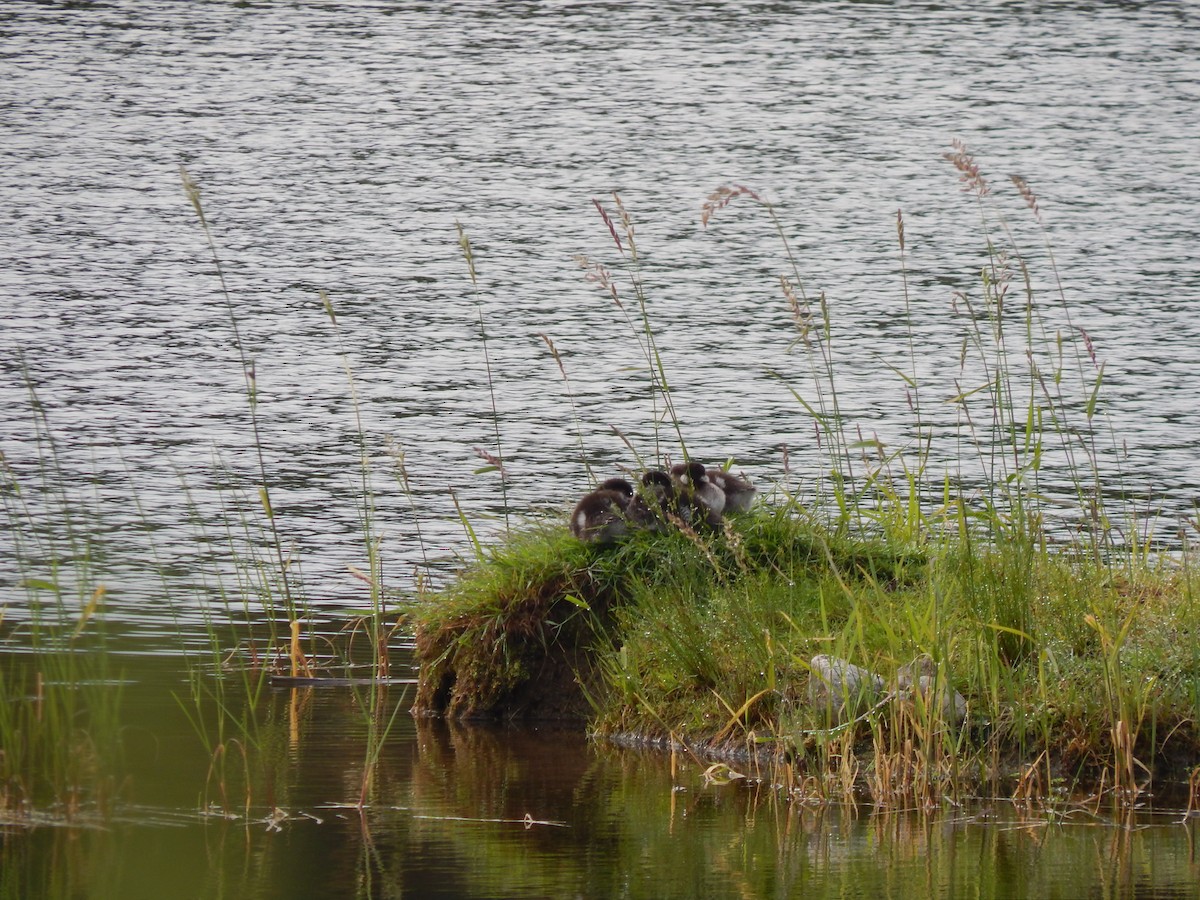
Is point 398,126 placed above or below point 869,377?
above

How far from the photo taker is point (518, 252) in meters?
26.8

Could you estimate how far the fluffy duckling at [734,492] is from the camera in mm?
8250

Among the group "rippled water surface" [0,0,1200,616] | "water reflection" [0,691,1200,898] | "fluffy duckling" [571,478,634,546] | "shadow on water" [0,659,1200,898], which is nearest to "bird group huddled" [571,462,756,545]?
"fluffy duckling" [571,478,634,546]

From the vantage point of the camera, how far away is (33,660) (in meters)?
8.22

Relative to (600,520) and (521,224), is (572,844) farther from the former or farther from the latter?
(521,224)

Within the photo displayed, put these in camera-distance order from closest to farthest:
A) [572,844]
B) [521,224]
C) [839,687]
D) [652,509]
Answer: [572,844] → [839,687] → [652,509] → [521,224]

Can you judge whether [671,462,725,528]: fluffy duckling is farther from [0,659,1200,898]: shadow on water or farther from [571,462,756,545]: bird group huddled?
[0,659,1200,898]: shadow on water

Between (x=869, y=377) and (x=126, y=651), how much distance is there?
36.8 ft

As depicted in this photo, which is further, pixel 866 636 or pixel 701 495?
pixel 701 495

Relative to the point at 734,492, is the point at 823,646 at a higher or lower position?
lower

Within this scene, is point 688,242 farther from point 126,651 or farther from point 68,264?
point 126,651

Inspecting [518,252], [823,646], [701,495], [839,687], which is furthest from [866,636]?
[518,252]

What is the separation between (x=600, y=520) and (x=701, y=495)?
17.6 inches

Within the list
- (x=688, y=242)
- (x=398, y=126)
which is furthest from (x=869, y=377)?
(x=398, y=126)
